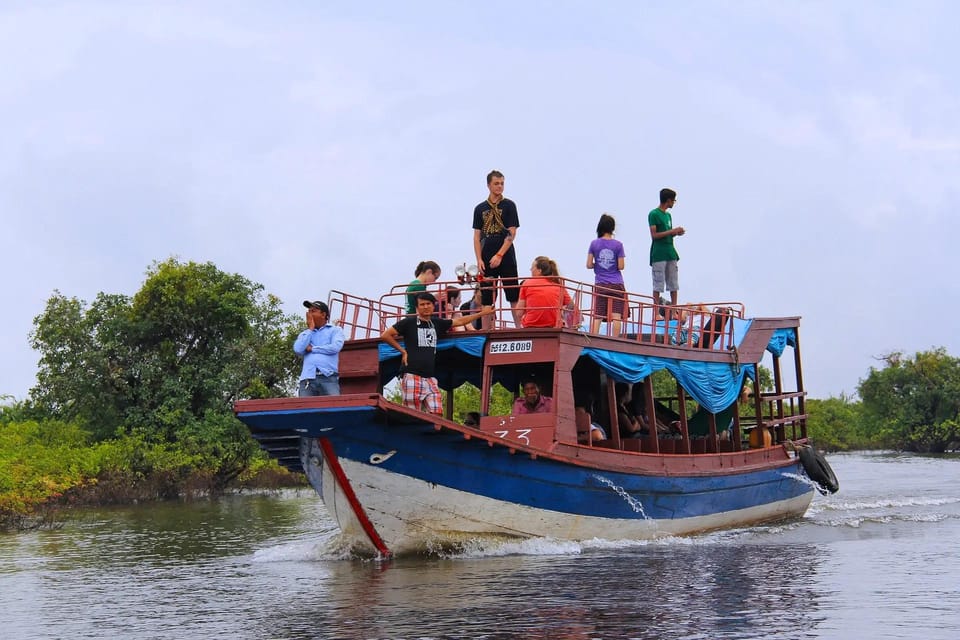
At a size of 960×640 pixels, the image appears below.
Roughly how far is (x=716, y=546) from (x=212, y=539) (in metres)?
7.64

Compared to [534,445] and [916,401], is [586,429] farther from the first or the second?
[916,401]

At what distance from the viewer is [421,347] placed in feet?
42.6

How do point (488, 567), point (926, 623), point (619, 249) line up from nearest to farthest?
point (926, 623) < point (488, 567) < point (619, 249)

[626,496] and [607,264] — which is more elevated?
[607,264]

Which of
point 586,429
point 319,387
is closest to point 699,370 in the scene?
point 586,429

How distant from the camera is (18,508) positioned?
20625 mm

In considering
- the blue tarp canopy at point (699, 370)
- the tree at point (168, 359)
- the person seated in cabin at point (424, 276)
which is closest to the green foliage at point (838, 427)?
the tree at point (168, 359)

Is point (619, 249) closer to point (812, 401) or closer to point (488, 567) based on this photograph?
point (488, 567)

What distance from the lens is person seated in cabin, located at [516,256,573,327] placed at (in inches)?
547

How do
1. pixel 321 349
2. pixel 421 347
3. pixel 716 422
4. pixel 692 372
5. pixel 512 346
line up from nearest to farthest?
pixel 321 349
pixel 421 347
pixel 512 346
pixel 692 372
pixel 716 422

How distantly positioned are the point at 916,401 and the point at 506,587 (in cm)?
4824

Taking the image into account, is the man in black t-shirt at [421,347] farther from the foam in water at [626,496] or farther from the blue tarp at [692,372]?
the foam in water at [626,496]

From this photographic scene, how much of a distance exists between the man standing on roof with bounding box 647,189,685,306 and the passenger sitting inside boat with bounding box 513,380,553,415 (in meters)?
3.94

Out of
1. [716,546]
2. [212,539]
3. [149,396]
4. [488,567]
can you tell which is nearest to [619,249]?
[716,546]
